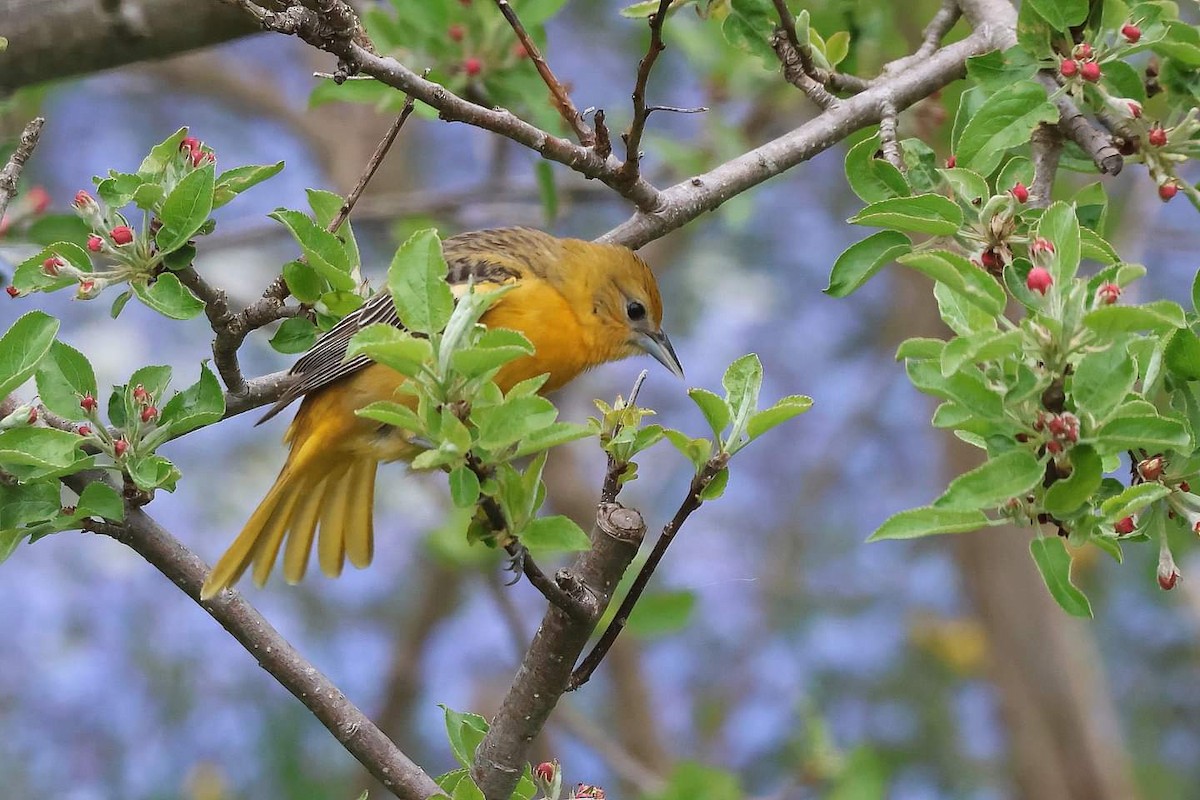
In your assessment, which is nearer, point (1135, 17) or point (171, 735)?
point (1135, 17)

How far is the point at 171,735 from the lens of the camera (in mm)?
6359

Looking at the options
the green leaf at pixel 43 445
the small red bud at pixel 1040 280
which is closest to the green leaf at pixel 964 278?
the small red bud at pixel 1040 280

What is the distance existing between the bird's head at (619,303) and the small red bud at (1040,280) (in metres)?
2.14

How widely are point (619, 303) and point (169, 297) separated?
2.00m

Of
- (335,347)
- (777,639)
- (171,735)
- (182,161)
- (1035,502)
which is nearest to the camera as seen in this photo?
(1035,502)

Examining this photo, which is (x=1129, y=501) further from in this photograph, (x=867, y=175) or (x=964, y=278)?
(x=867, y=175)

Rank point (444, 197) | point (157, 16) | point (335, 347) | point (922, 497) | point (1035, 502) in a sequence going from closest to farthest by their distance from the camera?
1. point (1035, 502)
2. point (335, 347)
3. point (157, 16)
4. point (444, 197)
5. point (922, 497)

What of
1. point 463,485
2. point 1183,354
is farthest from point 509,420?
point 1183,354

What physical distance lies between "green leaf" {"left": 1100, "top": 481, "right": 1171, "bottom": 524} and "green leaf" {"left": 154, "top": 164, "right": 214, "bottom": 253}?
1419 mm

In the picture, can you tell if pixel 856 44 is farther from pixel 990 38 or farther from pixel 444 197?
pixel 444 197

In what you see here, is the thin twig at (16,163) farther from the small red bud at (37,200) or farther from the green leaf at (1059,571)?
the green leaf at (1059,571)

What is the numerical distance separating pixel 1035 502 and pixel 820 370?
6281 mm

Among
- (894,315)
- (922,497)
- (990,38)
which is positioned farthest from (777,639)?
(990,38)

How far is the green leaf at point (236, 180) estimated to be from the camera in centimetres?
231
